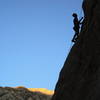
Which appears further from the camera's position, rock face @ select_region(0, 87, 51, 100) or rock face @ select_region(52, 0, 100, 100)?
rock face @ select_region(0, 87, 51, 100)

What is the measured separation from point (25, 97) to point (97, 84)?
12825cm

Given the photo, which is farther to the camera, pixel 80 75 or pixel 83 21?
pixel 83 21

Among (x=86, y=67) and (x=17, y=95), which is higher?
(x=86, y=67)

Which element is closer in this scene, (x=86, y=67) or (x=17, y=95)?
(x=86, y=67)

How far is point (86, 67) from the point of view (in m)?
18.4

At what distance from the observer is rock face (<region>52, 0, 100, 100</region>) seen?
16433mm

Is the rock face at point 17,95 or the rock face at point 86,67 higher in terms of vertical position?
the rock face at point 86,67

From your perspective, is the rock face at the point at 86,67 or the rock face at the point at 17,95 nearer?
the rock face at the point at 86,67

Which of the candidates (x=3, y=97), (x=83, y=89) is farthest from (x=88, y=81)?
(x=3, y=97)

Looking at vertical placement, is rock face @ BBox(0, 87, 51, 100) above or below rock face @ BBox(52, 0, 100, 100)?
below

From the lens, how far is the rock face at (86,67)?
16.4m

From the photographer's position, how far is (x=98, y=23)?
1828 centimetres

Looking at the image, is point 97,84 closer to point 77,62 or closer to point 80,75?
point 80,75

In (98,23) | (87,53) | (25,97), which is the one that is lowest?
(25,97)
